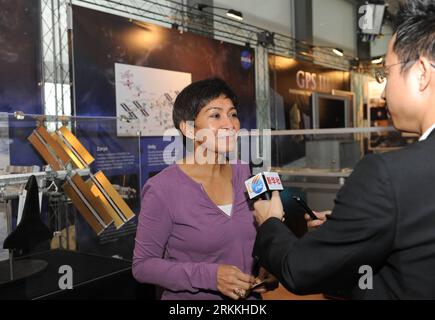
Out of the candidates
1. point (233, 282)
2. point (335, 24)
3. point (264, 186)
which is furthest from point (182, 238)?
point (335, 24)

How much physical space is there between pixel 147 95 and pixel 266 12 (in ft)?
9.78

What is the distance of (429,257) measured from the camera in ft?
2.52

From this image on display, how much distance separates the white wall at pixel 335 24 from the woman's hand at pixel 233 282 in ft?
20.4

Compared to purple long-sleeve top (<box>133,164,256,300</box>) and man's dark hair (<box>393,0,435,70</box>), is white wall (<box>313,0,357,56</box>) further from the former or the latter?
man's dark hair (<box>393,0,435,70</box>)

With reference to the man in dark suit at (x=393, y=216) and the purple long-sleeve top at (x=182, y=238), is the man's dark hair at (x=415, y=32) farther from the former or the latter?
the purple long-sleeve top at (x=182, y=238)

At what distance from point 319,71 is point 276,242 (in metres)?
5.87

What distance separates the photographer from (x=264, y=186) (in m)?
1.09

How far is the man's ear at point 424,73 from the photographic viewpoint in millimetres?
815

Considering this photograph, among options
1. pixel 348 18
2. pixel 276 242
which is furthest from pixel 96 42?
pixel 348 18

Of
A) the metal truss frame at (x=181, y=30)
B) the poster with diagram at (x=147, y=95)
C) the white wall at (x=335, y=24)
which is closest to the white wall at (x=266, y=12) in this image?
the metal truss frame at (x=181, y=30)

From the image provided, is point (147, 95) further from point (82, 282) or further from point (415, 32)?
point (415, 32)

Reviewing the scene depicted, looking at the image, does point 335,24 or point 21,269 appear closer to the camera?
point 21,269

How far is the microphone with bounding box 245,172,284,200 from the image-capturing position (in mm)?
1096
